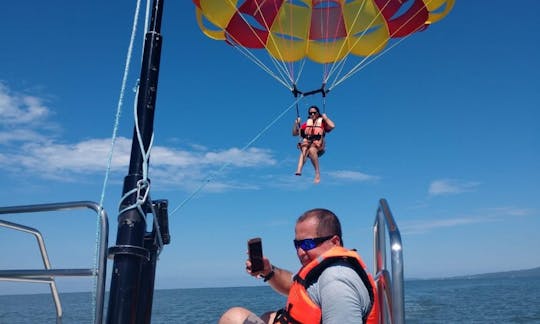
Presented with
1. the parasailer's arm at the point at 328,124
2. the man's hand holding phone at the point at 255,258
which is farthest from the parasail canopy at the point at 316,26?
the man's hand holding phone at the point at 255,258

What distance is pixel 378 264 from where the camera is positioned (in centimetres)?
336

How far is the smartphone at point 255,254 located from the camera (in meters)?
3.11

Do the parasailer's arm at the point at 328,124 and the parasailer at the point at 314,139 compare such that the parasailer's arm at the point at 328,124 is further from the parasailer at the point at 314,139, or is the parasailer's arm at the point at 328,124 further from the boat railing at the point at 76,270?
the boat railing at the point at 76,270

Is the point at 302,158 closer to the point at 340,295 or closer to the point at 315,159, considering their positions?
the point at 315,159

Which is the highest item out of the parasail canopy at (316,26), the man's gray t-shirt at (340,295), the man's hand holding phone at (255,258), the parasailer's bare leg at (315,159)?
the parasail canopy at (316,26)

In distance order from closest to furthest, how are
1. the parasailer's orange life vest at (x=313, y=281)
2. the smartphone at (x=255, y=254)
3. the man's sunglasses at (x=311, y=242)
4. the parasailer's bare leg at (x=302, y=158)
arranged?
the parasailer's orange life vest at (x=313, y=281) < the man's sunglasses at (x=311, y=242) < the smartphone at (x=255, y=254) < the parasailer's bare leg at (x=302, y=158)

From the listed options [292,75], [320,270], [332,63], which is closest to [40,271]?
[320,270]

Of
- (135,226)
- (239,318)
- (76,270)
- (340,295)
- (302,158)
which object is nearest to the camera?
(340,295)

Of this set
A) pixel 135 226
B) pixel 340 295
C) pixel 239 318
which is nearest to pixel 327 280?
pixel 340 295

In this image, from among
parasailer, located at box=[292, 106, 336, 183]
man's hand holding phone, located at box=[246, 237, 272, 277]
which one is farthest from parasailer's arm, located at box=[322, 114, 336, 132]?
man's hand holding phone, located at box=[246, 237, 272, 277]

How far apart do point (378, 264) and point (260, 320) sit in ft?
2.87

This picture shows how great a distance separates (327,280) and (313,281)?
0.17 m

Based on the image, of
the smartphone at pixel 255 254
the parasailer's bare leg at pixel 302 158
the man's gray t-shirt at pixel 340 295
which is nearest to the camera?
the man's gray t-shirt at pixel 340 295

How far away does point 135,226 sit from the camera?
2.57m
